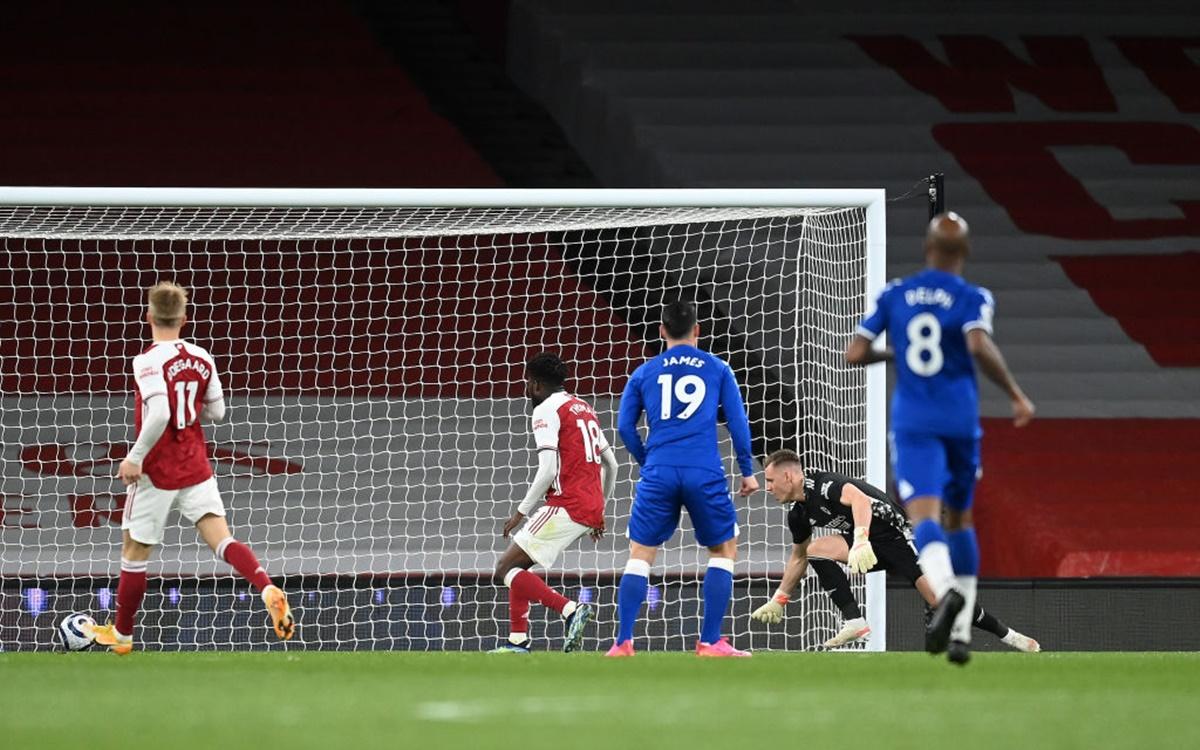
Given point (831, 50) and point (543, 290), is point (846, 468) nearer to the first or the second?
point (543, 290)

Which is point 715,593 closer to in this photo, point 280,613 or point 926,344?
point 280,613

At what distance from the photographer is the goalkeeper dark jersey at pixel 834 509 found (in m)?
8.68

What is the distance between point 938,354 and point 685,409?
190cm

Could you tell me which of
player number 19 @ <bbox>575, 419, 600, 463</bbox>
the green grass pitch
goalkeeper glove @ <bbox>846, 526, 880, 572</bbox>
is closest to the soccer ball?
the green grass pitch

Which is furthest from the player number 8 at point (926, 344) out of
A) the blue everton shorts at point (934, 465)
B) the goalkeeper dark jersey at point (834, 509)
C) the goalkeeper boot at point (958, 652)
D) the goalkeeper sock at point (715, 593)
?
the goalkeeper dark jersey at point (834, 509)

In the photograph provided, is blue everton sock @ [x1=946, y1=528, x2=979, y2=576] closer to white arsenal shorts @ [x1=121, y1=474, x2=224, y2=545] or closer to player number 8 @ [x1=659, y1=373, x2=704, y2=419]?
player number 8 @ [x1=659, y1=373, x2=704, y2=419]

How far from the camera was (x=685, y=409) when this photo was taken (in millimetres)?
7535

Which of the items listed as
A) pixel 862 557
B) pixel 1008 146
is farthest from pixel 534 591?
pixel 1008 146

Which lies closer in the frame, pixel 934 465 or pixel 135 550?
pixel 934 465

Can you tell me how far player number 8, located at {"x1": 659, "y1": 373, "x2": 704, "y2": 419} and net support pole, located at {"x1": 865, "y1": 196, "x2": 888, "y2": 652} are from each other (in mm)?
1837

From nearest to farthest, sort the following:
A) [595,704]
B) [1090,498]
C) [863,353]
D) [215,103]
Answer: [595,704], [863,353], [1090,498], [215,103]

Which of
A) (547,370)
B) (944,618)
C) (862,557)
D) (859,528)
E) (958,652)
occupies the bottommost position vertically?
(958,652)

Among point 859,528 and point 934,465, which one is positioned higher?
point 934,465

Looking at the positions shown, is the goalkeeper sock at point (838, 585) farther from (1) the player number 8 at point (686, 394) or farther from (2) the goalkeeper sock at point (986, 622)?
(1) the player number 8 at point (686, 394)
